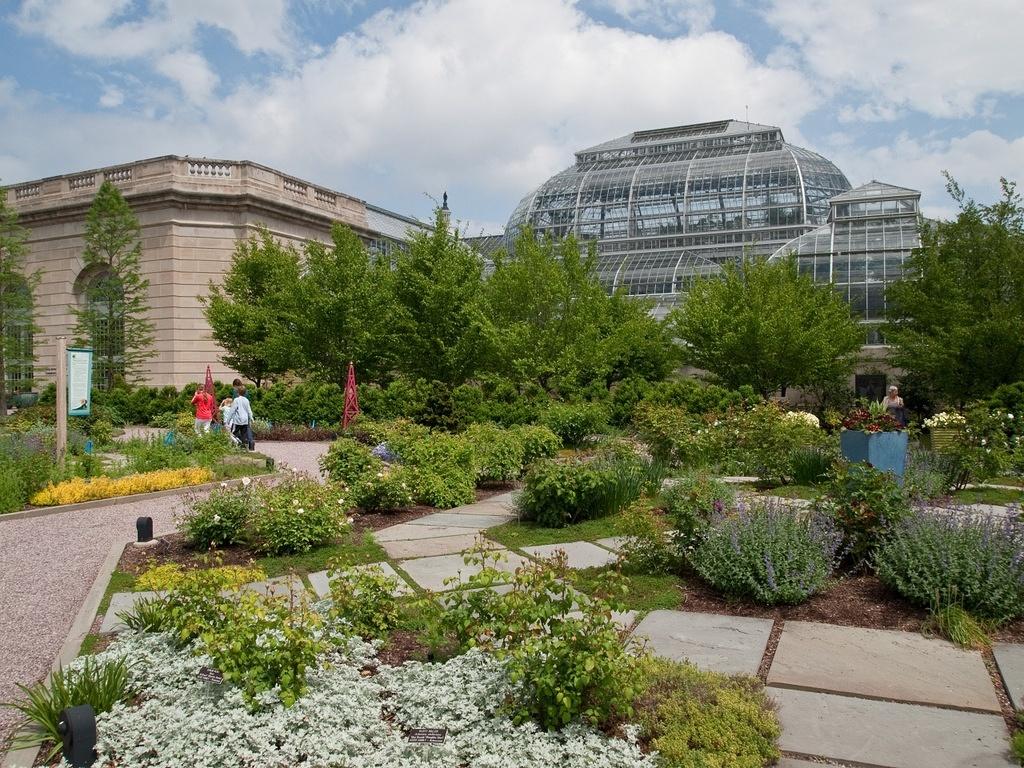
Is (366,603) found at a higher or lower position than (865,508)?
lower

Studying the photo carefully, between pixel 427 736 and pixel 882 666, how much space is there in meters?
2.44

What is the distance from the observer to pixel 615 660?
131 inches

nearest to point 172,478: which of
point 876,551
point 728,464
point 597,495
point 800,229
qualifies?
point 597,495

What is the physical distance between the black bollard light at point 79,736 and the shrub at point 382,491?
18.4 feet

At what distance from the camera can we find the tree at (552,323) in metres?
20.8

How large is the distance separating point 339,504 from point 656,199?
39120 millimetres

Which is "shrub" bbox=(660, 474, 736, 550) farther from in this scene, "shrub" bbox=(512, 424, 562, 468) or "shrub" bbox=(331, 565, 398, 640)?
"shrub" bbox=(512, 424, 562, 468)

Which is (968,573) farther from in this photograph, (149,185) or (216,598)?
(149,185)

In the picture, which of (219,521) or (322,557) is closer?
(322,557)

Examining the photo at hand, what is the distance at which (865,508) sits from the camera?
5.78 meters

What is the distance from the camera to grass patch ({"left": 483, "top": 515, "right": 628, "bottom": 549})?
747cm

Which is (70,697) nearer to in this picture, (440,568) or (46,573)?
(440,568)

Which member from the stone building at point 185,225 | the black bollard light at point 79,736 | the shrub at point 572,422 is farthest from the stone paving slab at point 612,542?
the stone building at point 185,225

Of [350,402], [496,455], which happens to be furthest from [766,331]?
[496,455]
